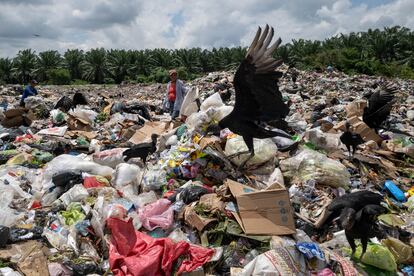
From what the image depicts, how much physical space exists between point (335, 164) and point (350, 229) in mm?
1485

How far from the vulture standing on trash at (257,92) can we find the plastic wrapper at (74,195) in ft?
5.10

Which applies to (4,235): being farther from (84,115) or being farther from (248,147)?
(84,115)

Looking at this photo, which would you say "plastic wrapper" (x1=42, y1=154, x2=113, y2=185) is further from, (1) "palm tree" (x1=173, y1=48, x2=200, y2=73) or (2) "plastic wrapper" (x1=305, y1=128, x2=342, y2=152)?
(1) "palm tree" (x1=173, y1=48, x2=200, y2=73)

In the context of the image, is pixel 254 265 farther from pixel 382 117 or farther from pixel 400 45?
pixel 400 45

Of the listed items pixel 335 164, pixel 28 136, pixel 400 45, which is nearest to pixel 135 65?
pixel 400 45

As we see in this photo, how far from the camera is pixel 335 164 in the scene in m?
4.23

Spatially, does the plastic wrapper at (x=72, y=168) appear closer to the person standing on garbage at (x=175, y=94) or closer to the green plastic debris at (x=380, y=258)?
the person standing on garbage at (x=175, y=94)

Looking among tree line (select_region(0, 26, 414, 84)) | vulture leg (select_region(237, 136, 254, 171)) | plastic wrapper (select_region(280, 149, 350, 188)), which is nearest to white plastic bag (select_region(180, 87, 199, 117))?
vulture leg (select_region(237, 136, 254, 171))

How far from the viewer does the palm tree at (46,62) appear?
3369 centimetres

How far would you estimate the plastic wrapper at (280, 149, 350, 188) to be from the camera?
13.4 ft

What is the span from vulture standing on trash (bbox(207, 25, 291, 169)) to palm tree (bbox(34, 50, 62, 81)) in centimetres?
3311

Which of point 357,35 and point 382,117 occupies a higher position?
point 357,35

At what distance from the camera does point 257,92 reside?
3801mm

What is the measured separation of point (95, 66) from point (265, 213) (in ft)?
111
